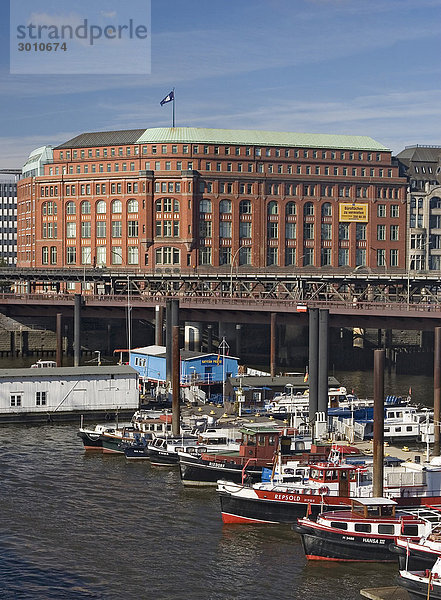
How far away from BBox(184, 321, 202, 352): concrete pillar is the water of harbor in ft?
282

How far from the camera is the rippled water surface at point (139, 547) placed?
5284 centimetres

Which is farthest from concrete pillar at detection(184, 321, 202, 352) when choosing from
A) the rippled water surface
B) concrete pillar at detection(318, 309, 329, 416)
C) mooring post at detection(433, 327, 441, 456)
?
the rippled water surface

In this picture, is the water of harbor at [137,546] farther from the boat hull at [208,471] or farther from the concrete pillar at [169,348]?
the concrete pillar at [169,348]

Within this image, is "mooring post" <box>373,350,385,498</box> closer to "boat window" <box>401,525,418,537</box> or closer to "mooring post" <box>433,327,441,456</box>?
"boat window" <box>401,525,418,537</box>

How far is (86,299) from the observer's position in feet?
477

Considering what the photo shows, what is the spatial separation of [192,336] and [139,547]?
10768cm

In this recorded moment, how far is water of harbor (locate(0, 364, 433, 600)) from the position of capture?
52.9 metres

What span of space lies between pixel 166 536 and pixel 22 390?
3694 cm

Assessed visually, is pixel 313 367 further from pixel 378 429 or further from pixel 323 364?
pixel 378 429

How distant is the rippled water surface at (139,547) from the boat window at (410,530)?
2185 millimetres

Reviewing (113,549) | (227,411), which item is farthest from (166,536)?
(227,411)

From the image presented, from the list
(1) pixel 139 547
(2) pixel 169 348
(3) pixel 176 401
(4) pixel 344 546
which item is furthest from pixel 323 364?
(1) pixel 139 547

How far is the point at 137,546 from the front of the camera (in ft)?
193

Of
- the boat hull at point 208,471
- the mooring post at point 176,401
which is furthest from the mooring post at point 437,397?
the mooring post at point 176,401
